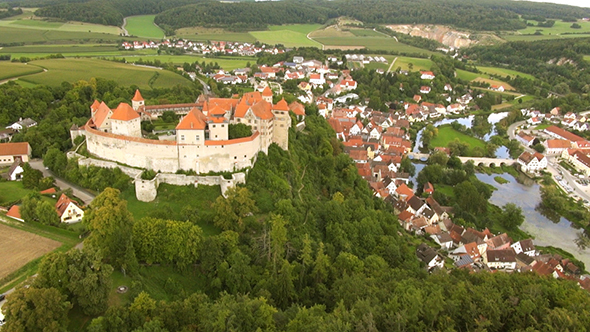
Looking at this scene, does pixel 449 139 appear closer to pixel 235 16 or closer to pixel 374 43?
pixel 374 43

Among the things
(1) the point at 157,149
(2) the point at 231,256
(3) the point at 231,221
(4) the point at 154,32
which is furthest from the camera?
(4) the point at 154,32

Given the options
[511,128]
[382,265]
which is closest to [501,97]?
[511,128]

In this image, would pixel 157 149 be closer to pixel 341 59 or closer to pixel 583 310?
pixel 583 310

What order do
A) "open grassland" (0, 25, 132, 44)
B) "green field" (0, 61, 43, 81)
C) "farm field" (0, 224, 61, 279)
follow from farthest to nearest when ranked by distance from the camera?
"open grassland" (0, 25, 132, 44) < "green field" (0, 61, 43, 81) < "farm field" (0, 224, 61, 279)

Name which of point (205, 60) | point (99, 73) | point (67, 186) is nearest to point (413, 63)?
point (205, 60)

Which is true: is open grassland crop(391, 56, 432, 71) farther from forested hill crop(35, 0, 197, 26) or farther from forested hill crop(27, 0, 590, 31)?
forested hill crop(35, 0, 197, 26)

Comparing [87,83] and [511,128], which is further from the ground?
[87,83]

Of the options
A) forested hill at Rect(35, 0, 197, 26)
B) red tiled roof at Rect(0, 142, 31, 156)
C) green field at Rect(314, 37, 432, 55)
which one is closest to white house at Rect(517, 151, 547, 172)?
red tiled roof at Rect(0, 142, 31, 156)
